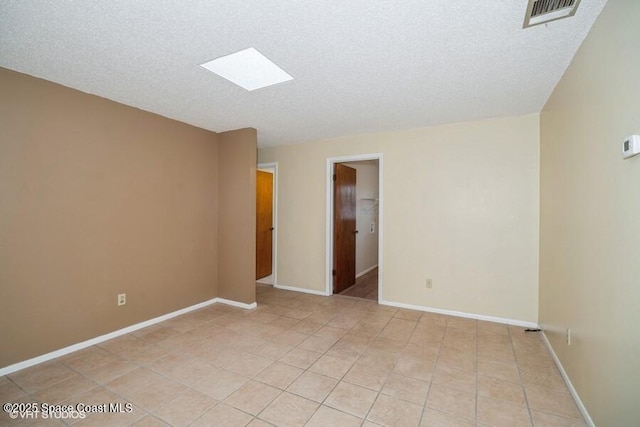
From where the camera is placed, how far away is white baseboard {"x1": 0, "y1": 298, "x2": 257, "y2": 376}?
7.16ft

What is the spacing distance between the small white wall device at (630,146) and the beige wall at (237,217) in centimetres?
335

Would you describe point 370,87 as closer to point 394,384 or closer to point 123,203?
point 394,384

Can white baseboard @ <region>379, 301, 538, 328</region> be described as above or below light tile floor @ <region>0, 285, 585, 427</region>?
above

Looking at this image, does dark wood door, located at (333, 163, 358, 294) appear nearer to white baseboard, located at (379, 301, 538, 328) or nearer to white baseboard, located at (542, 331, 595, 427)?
white baseboard, located at (379, 301, 538, 328)

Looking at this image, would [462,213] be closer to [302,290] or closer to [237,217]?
[302,290]

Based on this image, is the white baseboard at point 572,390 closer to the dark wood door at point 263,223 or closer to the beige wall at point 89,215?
the beige wall at point 89,215

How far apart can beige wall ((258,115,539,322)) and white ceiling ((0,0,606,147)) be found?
0.52 metres

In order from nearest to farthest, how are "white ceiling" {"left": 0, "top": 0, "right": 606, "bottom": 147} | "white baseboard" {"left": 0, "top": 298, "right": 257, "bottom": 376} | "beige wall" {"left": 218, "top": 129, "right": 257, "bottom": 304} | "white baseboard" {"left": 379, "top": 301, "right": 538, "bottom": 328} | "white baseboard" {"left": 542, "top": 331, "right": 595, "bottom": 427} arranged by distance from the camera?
"white ceiling" {"left": 0, "top": 0, "right": 606, "bottom": 147} < "white baseboard" {"left": 542, "top": 331, "right": 595, "bottom": 427} < "white baseboard" {"left": 0, "top": 298, "right": 257, "bottom": 376} < "white baseboard" {"left": 379, "top": 301, "right": 538, "bottom": 328} < "beige wall" {"left": 218, "top": 129, "right": 257, "bottom": 304}

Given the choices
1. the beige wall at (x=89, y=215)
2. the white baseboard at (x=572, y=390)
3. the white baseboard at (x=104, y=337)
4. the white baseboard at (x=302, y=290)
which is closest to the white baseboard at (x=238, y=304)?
the white baseboard at (x=104, y=337)

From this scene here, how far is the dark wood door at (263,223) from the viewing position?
17.3 feet

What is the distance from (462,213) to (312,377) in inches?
100

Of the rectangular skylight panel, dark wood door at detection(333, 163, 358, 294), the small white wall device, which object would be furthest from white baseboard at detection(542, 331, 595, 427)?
the rectangular skylight panel

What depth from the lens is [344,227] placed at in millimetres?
4578

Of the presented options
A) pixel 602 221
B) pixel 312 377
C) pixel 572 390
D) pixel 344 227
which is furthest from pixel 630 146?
pixel 344 227
